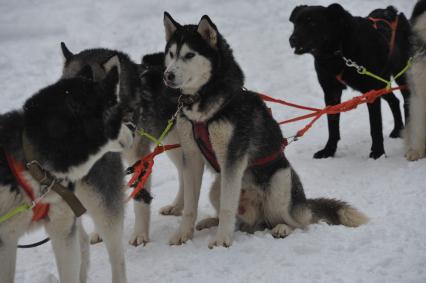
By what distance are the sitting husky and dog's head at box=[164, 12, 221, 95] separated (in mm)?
2673

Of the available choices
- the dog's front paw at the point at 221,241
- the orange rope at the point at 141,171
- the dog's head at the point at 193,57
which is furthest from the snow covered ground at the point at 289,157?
the dog's head at the point at 193,57

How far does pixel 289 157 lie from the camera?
239 inches

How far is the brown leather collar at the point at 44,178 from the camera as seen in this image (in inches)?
93.5

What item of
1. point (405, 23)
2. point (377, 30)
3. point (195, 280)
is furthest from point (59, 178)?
point (405, 23)

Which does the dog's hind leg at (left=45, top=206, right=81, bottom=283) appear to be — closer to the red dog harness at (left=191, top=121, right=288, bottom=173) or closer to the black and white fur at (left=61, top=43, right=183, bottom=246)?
the black and white fur at (left=61, top=43, right=183, bottom=246)

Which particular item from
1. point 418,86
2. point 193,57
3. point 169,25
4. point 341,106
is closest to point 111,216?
point 193,57

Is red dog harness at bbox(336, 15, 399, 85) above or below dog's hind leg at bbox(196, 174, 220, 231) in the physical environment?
above

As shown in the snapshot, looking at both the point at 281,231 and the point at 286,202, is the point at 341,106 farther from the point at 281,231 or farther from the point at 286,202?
the point at 281,231

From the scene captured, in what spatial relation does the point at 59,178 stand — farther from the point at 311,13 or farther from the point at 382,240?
the point at 311,13

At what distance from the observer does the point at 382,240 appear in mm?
3402

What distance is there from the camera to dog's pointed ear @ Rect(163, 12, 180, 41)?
3730mm

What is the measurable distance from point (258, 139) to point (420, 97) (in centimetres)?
237

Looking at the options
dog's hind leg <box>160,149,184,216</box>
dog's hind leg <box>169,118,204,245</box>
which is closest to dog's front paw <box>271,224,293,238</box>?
dog's hind leg <box>169,118,204,245</box>

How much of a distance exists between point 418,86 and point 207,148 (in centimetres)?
278
